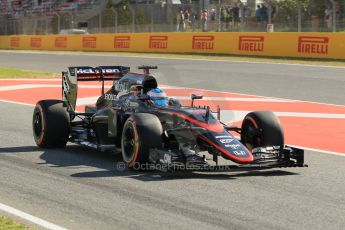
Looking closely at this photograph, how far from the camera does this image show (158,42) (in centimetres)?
3575

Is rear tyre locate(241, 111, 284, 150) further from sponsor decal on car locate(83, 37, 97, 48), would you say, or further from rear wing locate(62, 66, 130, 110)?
sponsor decal on car locate(83, 37, 97, 48)

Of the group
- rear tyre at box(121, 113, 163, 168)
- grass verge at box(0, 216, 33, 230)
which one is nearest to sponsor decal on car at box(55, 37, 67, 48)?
rear tyre at box(121, 113, 163, 168)

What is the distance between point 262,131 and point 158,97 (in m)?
1.36

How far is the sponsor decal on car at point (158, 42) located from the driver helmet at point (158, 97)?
26.2 meters

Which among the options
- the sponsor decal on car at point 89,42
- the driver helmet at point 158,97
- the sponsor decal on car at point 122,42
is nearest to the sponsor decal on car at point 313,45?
the sponsor decal on car at point 122,42

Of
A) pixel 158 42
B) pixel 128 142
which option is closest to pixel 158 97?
pixel 128 142

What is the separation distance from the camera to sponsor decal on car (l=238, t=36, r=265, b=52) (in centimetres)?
2956

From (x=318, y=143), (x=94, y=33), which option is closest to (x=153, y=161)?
(x=318, y=143)

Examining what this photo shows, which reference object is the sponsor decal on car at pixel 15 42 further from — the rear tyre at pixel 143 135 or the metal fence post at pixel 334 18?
the rear tyre at pixel 143 135

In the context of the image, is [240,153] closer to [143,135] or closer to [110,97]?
[143,135]

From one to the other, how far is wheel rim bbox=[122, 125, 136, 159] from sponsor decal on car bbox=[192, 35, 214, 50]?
23767 millimetres

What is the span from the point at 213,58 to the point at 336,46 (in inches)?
220

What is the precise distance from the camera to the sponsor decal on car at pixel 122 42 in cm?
3781

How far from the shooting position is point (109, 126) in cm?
931
